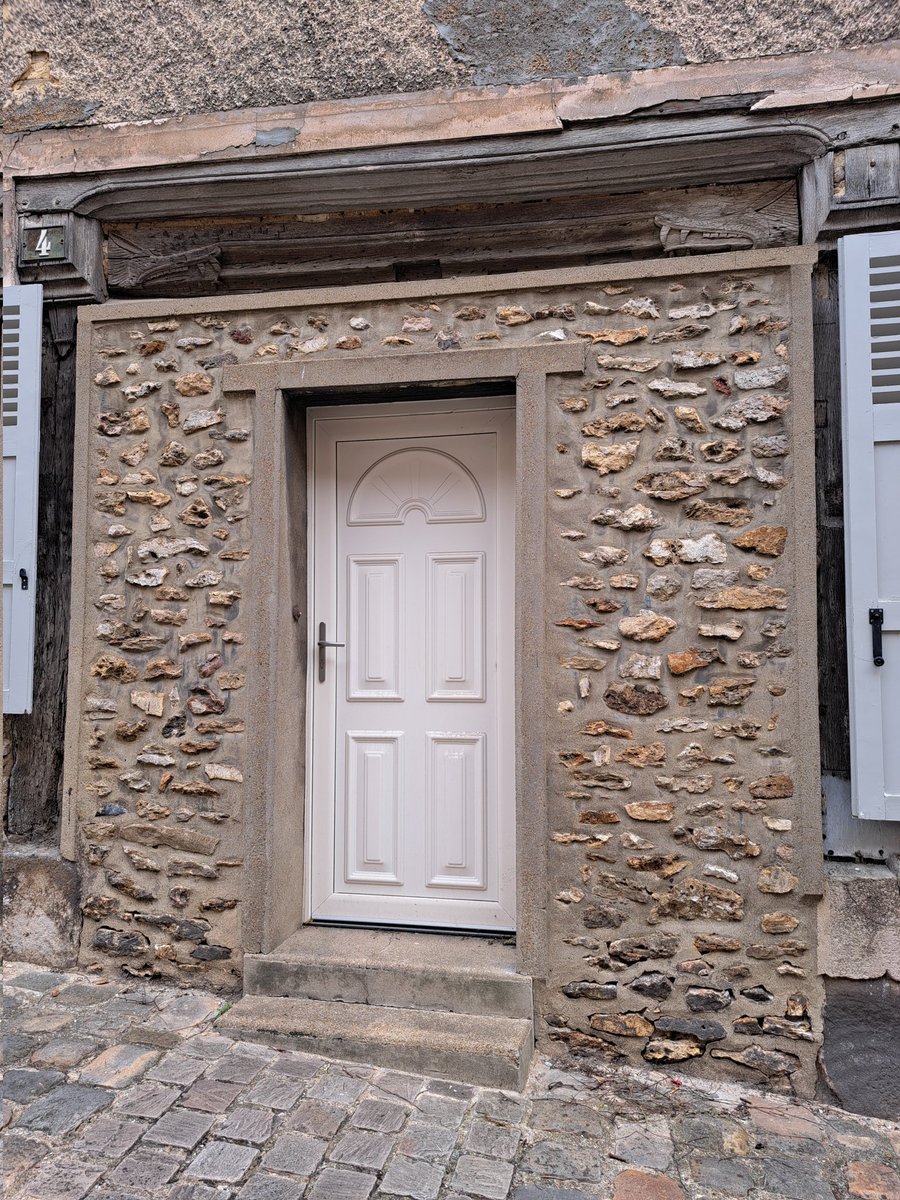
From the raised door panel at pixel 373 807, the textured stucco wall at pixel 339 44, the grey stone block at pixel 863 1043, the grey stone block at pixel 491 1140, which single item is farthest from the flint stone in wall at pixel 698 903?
the textured stucco wall at pixel 339 44

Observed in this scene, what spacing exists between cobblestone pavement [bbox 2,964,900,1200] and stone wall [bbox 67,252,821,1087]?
0.27m

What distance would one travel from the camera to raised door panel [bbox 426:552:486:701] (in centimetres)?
360

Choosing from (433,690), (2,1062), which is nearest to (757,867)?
(433,690)

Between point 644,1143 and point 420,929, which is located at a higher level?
point 420,929

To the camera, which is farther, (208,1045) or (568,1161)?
(208,1045)

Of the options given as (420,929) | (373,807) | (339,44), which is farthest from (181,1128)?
(339,44)

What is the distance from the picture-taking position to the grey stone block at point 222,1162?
2432 millimetres

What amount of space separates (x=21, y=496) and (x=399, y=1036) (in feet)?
8.27

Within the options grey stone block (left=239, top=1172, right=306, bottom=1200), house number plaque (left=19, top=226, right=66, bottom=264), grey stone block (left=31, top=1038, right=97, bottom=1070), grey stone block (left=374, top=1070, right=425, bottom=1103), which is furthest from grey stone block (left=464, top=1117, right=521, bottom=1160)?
house number plaque (left=19, top=226, right=66, bottom=264)

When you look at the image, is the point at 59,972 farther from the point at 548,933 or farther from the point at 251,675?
the point at 548,933

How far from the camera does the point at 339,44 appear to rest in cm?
349

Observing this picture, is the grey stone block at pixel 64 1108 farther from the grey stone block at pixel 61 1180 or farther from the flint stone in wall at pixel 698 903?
the flint stone in wall at pixel 698 903

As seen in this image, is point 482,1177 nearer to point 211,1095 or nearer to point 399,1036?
point 399,1036

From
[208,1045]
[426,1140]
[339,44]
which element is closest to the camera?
[426,1140]
